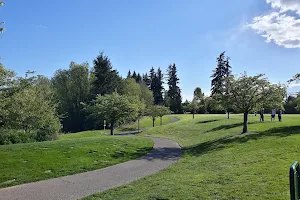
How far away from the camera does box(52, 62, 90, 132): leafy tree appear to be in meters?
52.9

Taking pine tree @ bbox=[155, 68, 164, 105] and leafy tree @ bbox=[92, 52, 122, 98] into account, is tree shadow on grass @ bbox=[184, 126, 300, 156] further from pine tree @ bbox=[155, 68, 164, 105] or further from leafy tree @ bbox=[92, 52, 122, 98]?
pine tree @ bbox=[155, 68, 164, 105]

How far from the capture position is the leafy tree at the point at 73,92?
52.9m

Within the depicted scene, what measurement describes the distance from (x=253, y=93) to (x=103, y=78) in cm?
3717

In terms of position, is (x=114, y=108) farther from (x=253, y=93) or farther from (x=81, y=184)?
(x=81, y=184)

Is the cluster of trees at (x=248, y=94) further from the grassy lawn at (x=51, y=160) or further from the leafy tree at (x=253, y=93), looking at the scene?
the grassy lawn at (x=51, y=160)

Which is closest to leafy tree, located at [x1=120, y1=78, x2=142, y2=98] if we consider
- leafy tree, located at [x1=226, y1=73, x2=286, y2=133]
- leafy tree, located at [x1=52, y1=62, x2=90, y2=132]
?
leafy tree, located at [x1=52, y1=62, x2=90, y2=132]

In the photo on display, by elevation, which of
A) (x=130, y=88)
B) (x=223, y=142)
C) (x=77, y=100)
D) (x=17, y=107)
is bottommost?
(x=223, y=142)

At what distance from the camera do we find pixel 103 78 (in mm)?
52125

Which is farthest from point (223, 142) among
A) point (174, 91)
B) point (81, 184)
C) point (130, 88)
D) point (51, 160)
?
point (174, 91)

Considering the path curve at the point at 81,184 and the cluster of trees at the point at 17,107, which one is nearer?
the path curve at the point at 81,184

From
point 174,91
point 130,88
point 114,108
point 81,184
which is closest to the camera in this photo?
point 81,184

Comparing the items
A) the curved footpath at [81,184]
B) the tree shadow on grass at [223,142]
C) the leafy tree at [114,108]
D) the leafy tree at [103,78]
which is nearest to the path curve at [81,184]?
the curved footpath at [81,184]

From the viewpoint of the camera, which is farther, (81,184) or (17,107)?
(17,107)

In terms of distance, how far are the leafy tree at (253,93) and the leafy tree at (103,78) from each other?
35.3 m
